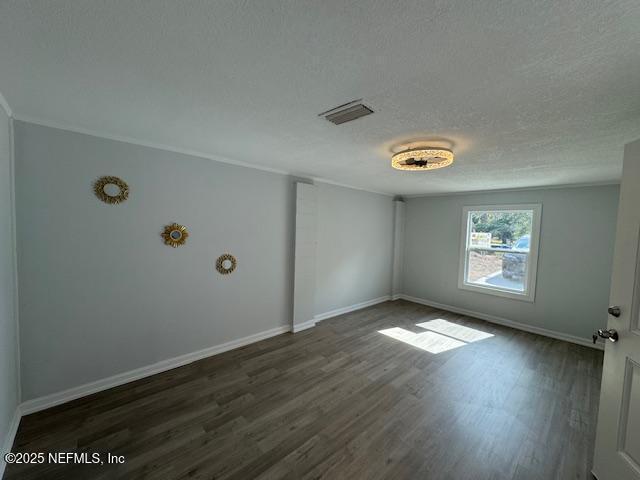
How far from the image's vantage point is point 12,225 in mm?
1817

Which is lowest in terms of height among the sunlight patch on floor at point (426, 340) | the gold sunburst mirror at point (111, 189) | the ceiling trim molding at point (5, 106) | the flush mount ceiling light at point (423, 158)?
the sunlight patch on floor at point (426, 340)

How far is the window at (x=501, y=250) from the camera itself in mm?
3922

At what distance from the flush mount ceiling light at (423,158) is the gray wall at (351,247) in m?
1.85

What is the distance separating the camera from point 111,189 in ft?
7.28

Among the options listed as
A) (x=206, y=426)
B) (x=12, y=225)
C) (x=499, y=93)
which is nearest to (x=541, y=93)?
(x=499, y=93)

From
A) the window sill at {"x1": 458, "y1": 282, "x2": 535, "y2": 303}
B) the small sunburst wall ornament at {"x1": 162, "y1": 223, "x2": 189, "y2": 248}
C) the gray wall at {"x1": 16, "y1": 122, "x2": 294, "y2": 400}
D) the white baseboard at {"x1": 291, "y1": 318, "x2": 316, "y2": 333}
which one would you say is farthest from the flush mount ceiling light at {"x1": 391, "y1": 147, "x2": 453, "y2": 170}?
the window sill at {"x1": 458, "y1": 282, "x2": 535, "y2": 303}

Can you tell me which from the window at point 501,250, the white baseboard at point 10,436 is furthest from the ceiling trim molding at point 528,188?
the white baseboard at point 10,436

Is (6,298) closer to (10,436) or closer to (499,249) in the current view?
(10,436)

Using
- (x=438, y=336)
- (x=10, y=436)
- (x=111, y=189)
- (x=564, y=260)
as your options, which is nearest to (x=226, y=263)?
(x=111, y=189)

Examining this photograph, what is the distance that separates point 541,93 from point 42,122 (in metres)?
3.42

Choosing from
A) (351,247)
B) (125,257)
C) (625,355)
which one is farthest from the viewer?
(351,247)

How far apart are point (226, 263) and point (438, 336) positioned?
3167 millimetres

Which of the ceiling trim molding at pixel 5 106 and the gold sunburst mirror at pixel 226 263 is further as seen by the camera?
the gold sunburst mirror at pixel 226 263

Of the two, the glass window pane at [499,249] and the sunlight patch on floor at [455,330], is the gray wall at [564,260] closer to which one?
the glass window pane at [499,249]
